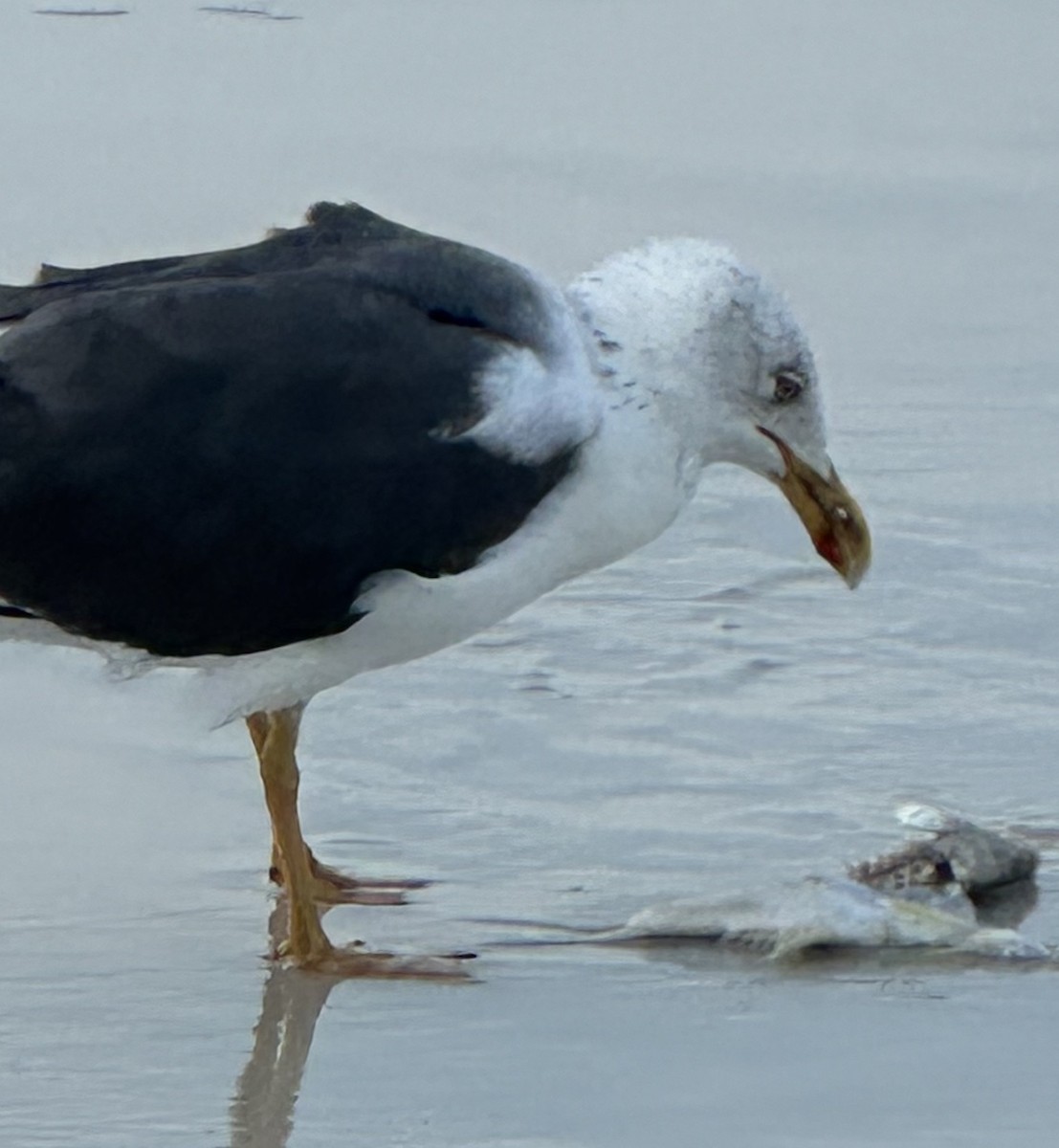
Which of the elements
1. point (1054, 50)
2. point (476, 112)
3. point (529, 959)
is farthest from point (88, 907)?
point (1054, 50)

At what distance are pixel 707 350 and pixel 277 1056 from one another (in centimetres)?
135

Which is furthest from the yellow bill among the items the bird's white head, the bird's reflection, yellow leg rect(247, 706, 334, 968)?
the bird's reflection

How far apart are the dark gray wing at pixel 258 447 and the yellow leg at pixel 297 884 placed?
0.88ft

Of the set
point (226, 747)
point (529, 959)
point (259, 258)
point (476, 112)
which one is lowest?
point (529, 959)

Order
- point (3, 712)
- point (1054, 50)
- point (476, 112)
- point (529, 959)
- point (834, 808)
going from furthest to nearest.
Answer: point (1054, 50) < point (476, 112) < point (3, 712) < point (834, 808) < point (529, 959)

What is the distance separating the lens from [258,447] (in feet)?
15.9

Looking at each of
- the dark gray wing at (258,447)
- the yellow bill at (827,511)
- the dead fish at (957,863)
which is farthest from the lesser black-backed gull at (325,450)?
the dead fish at (957,863)

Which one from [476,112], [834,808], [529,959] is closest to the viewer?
[529,959]

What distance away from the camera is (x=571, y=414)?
4918 mm

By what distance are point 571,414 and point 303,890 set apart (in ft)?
2.80

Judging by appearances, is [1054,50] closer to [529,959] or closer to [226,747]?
[226,747]

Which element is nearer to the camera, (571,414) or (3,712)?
(571,414)

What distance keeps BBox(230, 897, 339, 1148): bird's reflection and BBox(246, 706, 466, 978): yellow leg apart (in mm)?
50

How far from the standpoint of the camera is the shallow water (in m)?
4.43
